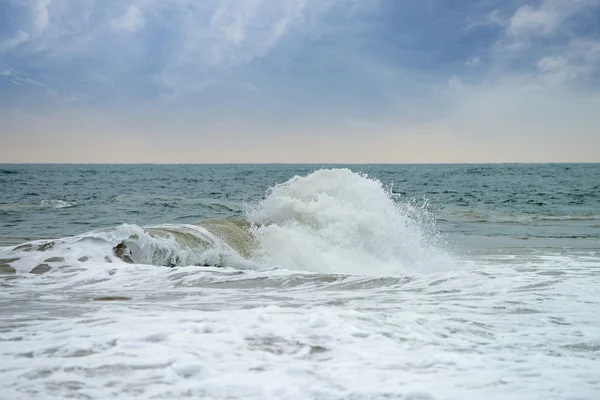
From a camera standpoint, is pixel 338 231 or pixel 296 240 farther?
pixel 338 231

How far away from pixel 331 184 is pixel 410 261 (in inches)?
131

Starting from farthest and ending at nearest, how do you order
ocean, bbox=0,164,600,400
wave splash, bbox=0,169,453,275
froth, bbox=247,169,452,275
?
froth, bbox=247,169,452,275 < wave splash, bbox=0,169,453,275 < ocean, bbox=0,164,600,400

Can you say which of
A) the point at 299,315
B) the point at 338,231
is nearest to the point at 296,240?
the point at 338,231

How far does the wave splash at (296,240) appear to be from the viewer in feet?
26.0

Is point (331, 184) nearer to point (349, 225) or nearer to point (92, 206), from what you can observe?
point (349, 225)

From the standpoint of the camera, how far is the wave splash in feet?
26.0

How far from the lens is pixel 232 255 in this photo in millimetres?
9008

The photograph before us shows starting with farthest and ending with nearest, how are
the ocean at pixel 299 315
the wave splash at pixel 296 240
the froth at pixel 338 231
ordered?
the froth at pixel 338 231 < the wave splash at pixel 296 240 < the ocean at pixel 299 315

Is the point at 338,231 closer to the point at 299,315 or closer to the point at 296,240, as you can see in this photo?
the point at 296,240

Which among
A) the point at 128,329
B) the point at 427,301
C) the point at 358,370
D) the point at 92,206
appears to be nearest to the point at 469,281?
the point at 427,301

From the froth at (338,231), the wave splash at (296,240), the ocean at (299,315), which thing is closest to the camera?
the ocean at (299,315)

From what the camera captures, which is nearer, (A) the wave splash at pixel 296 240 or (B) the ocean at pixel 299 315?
(B) the ocean at pixel 299 315

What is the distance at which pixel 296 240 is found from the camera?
9461mm

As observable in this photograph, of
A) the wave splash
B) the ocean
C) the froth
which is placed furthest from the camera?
the froth
